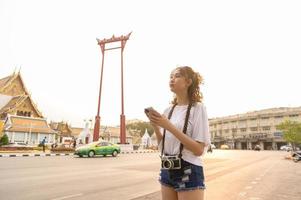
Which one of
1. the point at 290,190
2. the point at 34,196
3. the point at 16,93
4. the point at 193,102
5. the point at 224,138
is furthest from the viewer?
the point at 224,138

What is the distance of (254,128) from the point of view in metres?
84.2

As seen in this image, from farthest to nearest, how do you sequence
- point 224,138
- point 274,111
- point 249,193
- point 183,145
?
point 224,138, point 274,111, point 249,193, point 183,145

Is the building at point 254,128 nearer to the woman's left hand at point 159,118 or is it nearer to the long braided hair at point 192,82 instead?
the long braided hair at point 192,82

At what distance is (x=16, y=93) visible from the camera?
41906 millimetres

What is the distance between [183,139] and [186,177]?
27cm

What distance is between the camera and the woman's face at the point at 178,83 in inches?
96.7

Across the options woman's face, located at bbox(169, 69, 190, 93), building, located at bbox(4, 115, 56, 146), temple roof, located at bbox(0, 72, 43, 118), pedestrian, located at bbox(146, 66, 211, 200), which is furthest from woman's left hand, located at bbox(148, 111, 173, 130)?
temple roof, located at bbox(0, 72, 43, 118)

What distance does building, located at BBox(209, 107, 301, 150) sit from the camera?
79125mm

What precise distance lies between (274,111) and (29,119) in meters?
61.5

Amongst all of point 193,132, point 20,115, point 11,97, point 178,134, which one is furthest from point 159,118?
point 11,97

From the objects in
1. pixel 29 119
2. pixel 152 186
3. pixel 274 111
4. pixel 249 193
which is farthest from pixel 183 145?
pixel 274 111

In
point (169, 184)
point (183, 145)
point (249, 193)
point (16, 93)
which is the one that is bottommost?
point (249, 193)

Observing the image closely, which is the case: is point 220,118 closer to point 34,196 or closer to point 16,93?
point 16,93

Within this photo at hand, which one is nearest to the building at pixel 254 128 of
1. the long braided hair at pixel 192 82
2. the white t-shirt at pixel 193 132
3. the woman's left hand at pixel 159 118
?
the long braided hair at pixel 192 82
